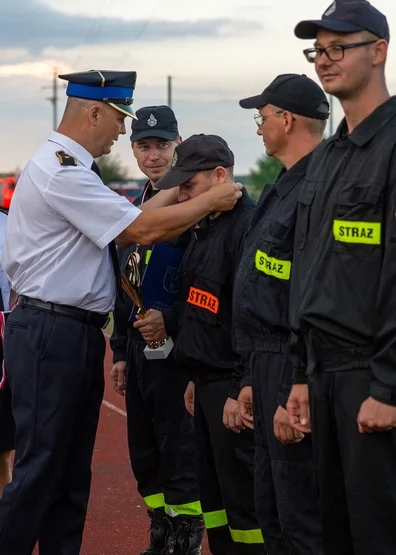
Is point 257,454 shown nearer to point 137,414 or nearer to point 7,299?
point 137,414

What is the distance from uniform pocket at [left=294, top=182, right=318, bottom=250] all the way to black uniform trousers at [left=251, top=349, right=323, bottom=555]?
64 centimetres

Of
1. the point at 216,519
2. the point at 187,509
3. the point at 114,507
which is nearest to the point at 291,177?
the point at 216,519

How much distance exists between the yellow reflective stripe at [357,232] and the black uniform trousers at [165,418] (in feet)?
8.40

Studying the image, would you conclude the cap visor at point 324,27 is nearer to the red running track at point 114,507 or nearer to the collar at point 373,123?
the collar at point 373,123

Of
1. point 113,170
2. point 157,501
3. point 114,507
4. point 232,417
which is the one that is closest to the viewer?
point 232,417

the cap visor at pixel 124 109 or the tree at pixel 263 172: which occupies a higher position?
the tree at pixel 263 172

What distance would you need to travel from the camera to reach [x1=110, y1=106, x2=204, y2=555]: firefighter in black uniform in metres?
5.84

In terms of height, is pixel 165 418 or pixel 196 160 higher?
pixel 196 160

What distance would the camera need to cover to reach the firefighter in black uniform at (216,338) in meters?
5.19

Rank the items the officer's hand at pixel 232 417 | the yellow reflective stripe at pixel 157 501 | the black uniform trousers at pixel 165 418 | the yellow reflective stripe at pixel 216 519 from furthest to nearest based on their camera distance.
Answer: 1. the yellow reflective stripe at pixel 157 501
2. the black uniform trousers at pixel 165 418
3. the yellow reflective stripe at pixel 216 519
4. the officer's hand at pixel 232 417

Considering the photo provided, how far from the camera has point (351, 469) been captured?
11.8ft

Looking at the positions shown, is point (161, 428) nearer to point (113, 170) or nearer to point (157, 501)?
point (157, 501)

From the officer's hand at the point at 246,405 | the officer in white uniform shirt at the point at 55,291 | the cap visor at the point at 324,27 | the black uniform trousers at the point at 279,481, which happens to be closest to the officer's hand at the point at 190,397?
the officer in white uniform shirt at the point at 55,291

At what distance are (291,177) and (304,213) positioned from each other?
602 mm
